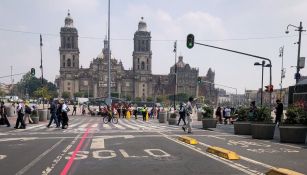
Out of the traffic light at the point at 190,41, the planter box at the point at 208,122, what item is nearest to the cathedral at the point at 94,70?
the traffic light at the point at 190,41

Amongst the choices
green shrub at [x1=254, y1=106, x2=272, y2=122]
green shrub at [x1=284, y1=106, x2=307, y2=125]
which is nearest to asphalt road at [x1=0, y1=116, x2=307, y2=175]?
green shrub at [x1=284, y1=106, x2=307, y2=125]

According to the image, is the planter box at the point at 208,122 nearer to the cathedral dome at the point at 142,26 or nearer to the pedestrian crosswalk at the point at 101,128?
the pedestrian crosswalk at the point at 101,128

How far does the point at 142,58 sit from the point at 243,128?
171m

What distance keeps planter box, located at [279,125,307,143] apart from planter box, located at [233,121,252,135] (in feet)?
14.9

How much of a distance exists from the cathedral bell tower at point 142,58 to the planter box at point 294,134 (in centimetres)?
17321

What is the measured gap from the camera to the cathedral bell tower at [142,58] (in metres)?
191

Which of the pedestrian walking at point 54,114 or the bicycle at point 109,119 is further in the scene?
the bicycle at point 109,119

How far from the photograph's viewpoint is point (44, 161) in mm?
12086

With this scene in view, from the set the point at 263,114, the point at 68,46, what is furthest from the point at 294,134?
the point at 68,46

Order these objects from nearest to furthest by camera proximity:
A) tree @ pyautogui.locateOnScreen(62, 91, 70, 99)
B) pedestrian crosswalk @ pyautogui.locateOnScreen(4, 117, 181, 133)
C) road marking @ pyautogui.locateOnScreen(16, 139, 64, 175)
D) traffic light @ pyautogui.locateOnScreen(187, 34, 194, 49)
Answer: road marking @ pyautogui.locateOnScreen(16, 139, 64, 175)
pedestrian crosswalk @ pyautogui.locateOnScreen(4, 117, 181, 133)
traffic light @ pyautogui.locateOnScreen(187, 34, 194, 49)
tree @ pyautogui.locateOnScreen(62, 91, 70, 99)

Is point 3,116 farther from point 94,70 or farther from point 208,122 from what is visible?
point 94,70

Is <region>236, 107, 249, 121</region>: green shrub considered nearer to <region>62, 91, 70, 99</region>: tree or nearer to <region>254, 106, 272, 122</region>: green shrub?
<region>254, 106, 272, 122</region>: green shrub

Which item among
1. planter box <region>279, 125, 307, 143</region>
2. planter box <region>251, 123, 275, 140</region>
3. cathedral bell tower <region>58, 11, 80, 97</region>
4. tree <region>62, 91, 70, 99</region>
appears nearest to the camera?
planter box <region>279, 125, 307, 143</region>

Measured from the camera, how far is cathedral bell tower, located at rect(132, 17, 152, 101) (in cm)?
19125
